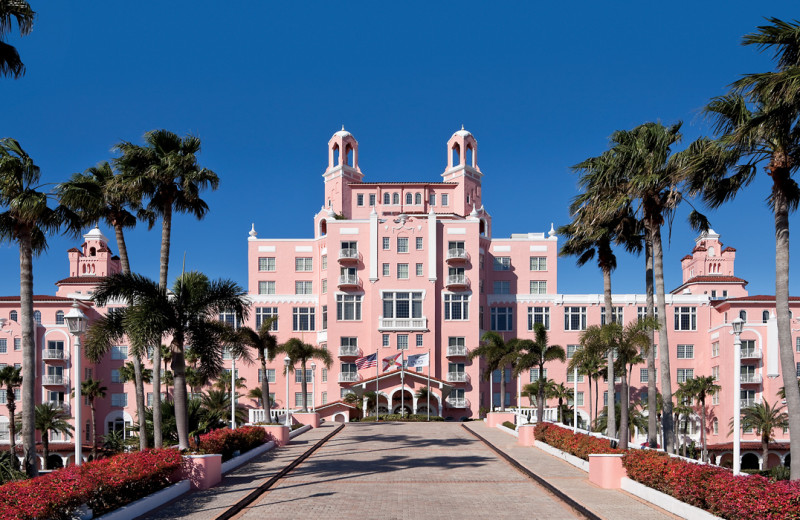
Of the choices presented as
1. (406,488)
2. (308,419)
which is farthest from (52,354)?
(406,488)

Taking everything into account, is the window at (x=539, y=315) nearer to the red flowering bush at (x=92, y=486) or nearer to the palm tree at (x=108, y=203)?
the palm tree at (x=108, y=203)

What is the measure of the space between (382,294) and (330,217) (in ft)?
33.9

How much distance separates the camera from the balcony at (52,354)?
2494 inches

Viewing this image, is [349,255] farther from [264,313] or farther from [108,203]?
[108,203]

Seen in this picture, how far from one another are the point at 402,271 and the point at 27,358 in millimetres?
46644

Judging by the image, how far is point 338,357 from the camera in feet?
207

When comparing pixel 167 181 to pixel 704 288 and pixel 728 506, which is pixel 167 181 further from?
pixel 704 288

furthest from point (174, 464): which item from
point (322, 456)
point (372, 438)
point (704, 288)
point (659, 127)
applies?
point (704, 288)

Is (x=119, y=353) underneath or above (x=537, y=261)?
underneath

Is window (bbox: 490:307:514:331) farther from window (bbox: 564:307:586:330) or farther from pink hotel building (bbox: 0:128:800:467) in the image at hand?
window (bbox: 564:307:586:330)

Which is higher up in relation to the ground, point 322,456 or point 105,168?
point 105,168

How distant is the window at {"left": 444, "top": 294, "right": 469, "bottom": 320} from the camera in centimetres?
6412

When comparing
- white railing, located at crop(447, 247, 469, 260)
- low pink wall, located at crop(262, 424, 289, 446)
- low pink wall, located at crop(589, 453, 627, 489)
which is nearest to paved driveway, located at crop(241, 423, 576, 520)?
low pink wall, located at crop(589, 453, 627, 489)

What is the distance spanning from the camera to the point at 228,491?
1886cm
